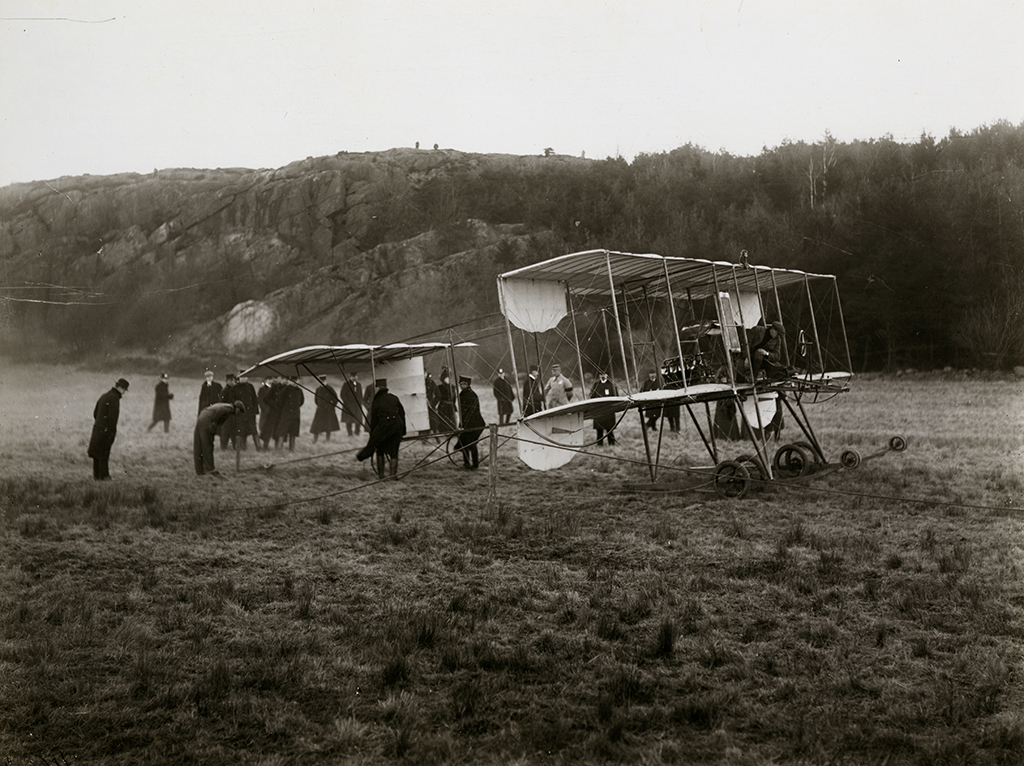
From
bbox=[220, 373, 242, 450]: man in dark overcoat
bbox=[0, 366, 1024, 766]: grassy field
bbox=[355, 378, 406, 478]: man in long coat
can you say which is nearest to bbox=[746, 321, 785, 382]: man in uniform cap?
bbox=[0, 366, 1024, 766]: grassy field

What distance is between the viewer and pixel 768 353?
11711 mm

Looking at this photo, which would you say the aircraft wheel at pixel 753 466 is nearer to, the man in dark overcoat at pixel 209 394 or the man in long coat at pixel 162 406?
the man in dark overcoat at pixel 209 394

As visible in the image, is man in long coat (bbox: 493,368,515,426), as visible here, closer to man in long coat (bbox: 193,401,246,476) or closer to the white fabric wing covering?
man in long coat (bbox: 193,401,246,476)

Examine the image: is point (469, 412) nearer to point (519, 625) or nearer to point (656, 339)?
point (656, 339)

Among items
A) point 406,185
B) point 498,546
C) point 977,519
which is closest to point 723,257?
point 406,185

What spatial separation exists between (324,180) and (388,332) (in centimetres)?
1440

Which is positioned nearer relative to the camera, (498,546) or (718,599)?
(718,599)

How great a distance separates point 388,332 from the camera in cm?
4006

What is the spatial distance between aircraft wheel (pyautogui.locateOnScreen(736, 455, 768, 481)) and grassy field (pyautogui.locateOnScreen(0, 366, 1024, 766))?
496mm

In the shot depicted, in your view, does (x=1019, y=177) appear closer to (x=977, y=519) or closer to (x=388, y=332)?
(x=977, y=519)

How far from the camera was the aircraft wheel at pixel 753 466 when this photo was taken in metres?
11.5

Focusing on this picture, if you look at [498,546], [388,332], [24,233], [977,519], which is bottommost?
[977,519]

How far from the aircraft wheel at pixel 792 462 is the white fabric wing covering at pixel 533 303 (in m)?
4.33

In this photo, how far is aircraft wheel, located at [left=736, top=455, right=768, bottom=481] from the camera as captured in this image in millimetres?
A: 11492
